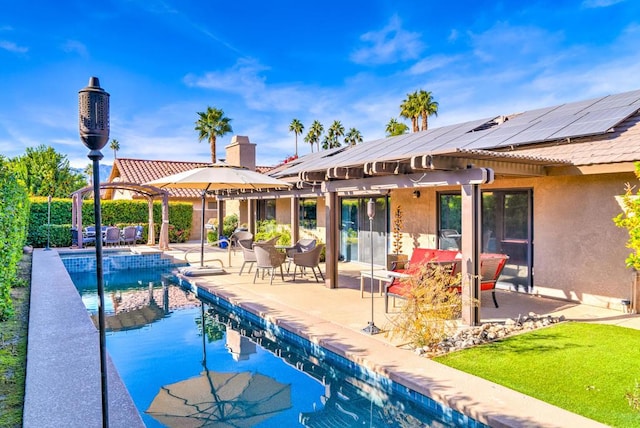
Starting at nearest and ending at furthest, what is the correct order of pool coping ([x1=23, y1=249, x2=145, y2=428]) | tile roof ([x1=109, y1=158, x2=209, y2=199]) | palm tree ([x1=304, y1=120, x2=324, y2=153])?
pool coping ([x1=23, y1=249, x2=145, y2=428])
tile roof ([x1=109, y1=158, x2=209, y2=199])
palm tree ([x1=304, y1=120, x2=324, y2=153])

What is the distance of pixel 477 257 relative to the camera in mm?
7863

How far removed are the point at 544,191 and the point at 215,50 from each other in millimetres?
16247

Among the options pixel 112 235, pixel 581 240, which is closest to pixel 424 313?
pixel 581 240

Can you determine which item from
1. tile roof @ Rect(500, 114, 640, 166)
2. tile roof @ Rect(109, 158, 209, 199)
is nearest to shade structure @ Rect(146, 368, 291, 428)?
tile roof @ Rect(500, 114, 640, 166)

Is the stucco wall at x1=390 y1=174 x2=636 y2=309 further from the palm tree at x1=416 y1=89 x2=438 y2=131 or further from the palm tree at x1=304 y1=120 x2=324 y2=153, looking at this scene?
the palm tree at x1=304 y1=120 x2=324 y2=153

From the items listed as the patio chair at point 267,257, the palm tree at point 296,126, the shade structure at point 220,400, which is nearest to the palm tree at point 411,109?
the palm tree at point 296,126

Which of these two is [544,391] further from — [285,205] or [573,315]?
[285,205]

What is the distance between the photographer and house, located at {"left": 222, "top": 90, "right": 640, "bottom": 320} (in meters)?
8.36

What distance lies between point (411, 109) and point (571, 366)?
1469 inches

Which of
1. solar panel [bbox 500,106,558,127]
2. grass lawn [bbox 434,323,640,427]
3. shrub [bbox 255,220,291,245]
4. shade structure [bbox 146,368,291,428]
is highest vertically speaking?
solar panel [bbox 500,106,558,127]

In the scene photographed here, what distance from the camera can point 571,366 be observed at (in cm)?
593

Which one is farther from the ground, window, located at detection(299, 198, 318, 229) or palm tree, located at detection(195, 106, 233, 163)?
palm tree, located at detection(195, 106, 233, 163)

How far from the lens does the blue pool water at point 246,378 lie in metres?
5.34

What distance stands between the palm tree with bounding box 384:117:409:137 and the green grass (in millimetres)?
36319
